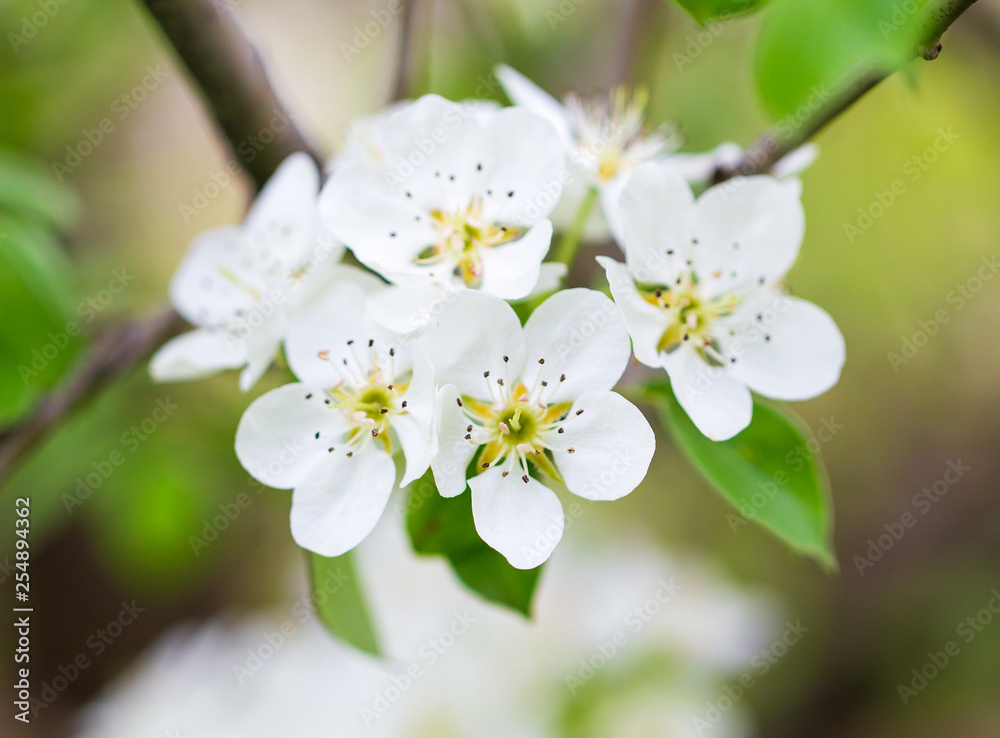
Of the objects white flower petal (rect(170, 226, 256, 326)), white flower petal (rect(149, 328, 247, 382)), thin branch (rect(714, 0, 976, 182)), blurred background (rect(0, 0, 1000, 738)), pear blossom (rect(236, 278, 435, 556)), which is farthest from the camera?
blurred background (rect(0, 0, 1000, 738))

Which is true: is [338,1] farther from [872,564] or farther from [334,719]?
[872,564]

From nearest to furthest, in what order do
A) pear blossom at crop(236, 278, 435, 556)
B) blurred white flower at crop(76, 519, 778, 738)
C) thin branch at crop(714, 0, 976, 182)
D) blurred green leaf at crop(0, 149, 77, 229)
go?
thin branch at crop(714, 0, 976, 182) → pear blossom at crop(236, 278, 435, 556) → blurred green leaf at crop(0, 149, 77, 229) → blurred white flower at crop(76, 519, 778, 738)

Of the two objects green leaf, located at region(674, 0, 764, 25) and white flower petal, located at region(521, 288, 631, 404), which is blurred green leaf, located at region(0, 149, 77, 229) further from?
green leaf, located at region(674, 0, 764, 25)

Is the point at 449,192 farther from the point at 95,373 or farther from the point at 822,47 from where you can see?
the point at 95,373

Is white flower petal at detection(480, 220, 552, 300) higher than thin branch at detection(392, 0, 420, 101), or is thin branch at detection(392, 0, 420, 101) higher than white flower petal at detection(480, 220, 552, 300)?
A: thin branch at detection(392, 0, 420, 101)

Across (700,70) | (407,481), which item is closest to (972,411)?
(700,70)

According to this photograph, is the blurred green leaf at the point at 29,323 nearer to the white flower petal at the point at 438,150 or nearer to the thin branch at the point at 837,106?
the white flower petal at the point at 438,150

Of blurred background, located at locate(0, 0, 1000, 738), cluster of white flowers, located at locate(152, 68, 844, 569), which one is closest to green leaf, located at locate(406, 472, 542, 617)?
cluster of white flowers, located at locate(152, 68, 844, 569)

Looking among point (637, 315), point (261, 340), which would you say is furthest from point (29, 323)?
point (637, 315)
